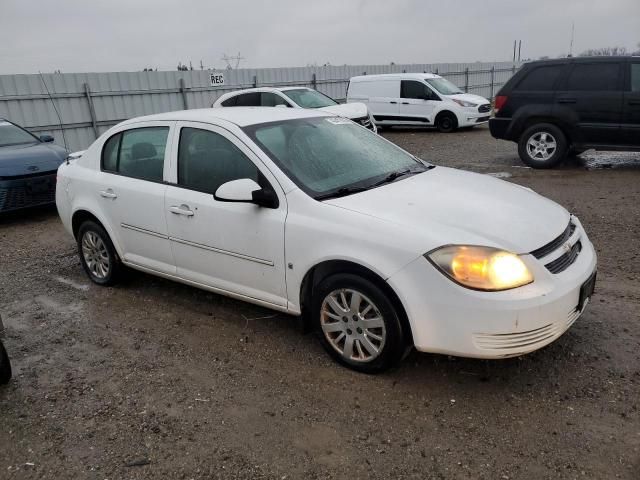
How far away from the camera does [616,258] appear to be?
509 centimetres

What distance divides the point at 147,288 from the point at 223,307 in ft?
3.22

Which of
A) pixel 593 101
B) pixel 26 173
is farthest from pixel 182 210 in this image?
pixel 593 101

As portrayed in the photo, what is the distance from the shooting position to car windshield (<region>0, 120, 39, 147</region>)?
28.0 ft

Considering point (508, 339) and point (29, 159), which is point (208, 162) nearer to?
point (508, 339)

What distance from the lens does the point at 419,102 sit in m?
16.6

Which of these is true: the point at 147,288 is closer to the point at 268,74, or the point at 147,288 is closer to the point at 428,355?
the point at 428,355

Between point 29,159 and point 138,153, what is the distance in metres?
4.40

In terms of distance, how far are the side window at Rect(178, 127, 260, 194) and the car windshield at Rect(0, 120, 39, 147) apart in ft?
19.3

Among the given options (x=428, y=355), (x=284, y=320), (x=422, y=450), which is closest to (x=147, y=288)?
(x=284, y=320)

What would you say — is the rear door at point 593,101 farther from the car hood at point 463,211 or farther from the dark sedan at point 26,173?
the dark sedan at point 26,173

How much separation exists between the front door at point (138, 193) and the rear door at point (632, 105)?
24.1 ft

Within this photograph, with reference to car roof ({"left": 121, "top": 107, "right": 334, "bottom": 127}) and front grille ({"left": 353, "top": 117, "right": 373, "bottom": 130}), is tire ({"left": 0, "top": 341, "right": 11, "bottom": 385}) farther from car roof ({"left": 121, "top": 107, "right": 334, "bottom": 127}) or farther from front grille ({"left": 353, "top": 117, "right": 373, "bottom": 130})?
front grille ({"left": 353, "top": 117, "right": 373, "bottom": 130})

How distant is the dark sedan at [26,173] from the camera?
7656 mm

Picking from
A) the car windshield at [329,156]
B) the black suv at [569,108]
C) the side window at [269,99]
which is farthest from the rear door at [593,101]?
the side window at [269,99]
